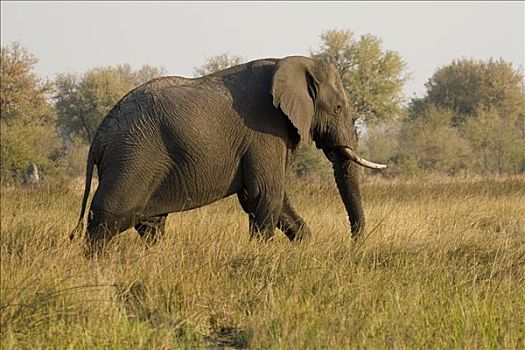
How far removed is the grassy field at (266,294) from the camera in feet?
13.6

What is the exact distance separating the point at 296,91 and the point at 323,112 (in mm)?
556

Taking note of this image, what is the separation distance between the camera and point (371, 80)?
1592 inches

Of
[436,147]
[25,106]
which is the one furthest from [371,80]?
[25,106]

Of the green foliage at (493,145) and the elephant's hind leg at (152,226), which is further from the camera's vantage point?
the green foliage at (493,145)

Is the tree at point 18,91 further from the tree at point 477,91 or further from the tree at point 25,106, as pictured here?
the tree at point 477,91

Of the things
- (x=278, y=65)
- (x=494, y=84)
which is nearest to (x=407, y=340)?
(x=278, y=65)

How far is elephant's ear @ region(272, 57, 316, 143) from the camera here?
23.6 feet

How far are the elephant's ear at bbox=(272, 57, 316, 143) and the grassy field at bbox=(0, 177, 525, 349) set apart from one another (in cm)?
113

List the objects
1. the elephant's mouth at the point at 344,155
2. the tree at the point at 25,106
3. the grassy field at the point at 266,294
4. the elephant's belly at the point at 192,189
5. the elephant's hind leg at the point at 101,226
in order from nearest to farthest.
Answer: the grassy field at the point at 266,294 < the elephant's hind leg at the point at 101,226 < the elephant's belly at the point at 192,189 < the elephant's mouth at the point at 344,155 < the tree at the point at 25,106

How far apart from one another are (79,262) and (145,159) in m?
1.75

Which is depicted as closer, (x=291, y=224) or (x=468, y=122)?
(x=291, y=224)

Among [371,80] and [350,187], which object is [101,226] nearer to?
[350,187]

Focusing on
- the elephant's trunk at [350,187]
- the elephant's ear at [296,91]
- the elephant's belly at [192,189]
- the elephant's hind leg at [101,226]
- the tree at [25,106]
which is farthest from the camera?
the tree at [25,106]

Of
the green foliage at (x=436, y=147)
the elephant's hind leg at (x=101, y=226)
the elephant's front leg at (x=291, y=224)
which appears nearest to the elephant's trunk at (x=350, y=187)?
the elephant's front leg at (x=291, y=224)
